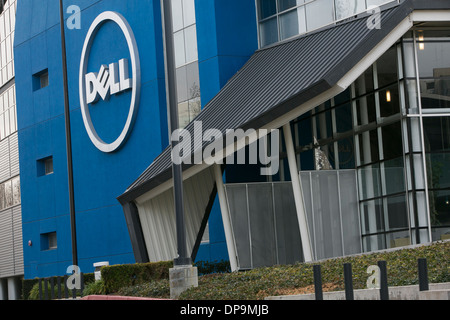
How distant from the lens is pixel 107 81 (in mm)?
36656

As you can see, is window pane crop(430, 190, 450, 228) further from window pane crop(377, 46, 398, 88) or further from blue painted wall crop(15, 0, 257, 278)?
blue painted wall crop(15, 0, 257, 278)

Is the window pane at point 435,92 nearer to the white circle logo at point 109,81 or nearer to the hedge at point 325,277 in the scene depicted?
the hedge at point 325,277

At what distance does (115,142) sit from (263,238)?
1100cm

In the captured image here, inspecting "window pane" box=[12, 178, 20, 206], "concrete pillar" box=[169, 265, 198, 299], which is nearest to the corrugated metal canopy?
"concrete pillar" box=[169, 265, 198, 299]

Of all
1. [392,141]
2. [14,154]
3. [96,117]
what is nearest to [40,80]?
[14,154]

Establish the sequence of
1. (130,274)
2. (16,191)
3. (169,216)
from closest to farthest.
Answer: (130,274) → (169,216) → (16,191)

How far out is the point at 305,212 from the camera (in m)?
25.1

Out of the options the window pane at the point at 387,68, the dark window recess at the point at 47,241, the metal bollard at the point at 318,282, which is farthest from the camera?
the dark window recess at the point at 47,241

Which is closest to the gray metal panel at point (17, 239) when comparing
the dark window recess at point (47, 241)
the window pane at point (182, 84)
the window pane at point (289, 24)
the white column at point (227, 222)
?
the dark window recess at point (47, 241)

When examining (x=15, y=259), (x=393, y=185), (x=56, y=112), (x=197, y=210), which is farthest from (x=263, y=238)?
(x=15, y=259)

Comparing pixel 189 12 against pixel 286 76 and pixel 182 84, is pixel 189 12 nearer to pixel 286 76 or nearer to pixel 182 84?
pixel 182 84

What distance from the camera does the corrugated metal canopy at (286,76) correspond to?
22.3 m

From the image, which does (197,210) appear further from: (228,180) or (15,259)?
(15,259)

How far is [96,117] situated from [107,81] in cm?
186
